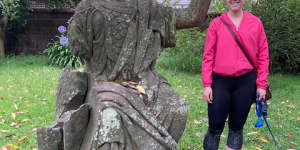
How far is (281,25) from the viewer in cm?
792

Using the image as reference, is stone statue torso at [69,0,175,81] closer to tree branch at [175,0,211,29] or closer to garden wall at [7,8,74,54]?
tree branch at [175,0,211,29]

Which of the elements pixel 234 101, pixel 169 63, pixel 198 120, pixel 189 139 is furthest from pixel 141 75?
pixel 169 63

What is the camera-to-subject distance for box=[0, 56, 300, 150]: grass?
4336mm

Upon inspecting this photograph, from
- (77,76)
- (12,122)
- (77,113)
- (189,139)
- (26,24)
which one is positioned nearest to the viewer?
(77,113)

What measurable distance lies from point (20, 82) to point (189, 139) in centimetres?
425

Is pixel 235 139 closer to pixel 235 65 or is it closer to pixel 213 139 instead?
pixel 213 139

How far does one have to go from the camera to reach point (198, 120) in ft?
16.8

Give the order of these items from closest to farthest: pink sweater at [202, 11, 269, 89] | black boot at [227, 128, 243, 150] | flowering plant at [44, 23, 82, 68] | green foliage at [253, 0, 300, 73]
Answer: pink sweater at [202, 11, 269, 89]
black boot at [227, 128, 243, 150]
green foliage at [253, 0, 300, 73]
flowering plant at [44, 23, 82, 68]

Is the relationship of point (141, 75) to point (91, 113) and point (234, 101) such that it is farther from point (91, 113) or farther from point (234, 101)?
point (234, 101)

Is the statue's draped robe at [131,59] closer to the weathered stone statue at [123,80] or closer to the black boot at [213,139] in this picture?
the weathered stone statue at [123,80]

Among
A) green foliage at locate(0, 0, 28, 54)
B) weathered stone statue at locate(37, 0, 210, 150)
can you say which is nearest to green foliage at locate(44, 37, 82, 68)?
green foliage at locate(0, 0, 28, 54)

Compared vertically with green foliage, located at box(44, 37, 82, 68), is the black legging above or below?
above

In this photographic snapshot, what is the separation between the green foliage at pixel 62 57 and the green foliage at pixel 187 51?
2.31 meters

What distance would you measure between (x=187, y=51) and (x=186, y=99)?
299 cm
